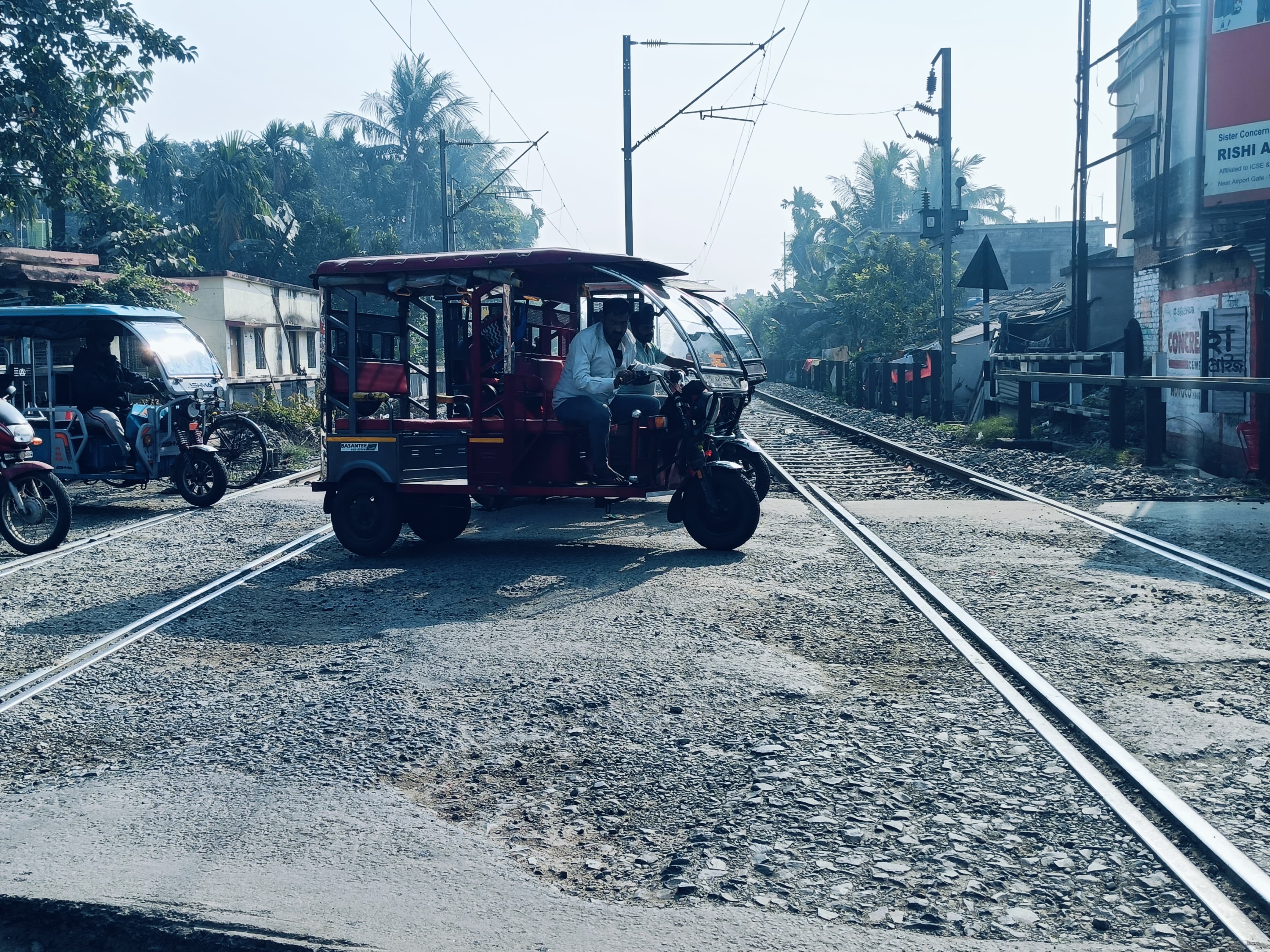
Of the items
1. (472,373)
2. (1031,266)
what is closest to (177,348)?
(472,373)

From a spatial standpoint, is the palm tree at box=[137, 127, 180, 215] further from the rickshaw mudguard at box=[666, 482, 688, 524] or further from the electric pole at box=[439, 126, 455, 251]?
the rickshaw mudguard at box=[666, 482, 688, 524]

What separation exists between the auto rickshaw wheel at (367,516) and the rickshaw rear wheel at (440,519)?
0.98 ft

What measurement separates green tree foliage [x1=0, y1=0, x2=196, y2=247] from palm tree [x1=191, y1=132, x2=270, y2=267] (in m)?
22.5

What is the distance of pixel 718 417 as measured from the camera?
10.3m

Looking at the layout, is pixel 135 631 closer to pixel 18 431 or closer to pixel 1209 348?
pixel 18 431

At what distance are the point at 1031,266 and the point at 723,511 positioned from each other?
54.6 meters

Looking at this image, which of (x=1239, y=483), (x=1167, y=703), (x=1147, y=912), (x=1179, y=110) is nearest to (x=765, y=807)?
(x=1147, y=912)

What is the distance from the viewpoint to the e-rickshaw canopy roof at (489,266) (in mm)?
9398

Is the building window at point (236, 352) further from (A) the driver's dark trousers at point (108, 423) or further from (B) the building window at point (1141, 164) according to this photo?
(B) the building window at point (1141, 164)

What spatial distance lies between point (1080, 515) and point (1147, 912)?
8.32m

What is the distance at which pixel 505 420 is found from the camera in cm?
958

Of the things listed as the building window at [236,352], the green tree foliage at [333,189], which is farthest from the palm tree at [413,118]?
the building window at [236,352]

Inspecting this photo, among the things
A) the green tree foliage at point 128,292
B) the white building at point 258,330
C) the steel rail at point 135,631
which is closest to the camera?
the steel rail at point 135,631

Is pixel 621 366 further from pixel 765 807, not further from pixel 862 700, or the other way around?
pixel 765 807
